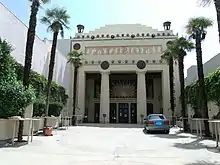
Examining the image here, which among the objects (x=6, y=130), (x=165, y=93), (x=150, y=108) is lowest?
(x=6, y=130)

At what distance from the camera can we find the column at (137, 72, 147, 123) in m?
31.8

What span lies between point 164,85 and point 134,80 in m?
5.41

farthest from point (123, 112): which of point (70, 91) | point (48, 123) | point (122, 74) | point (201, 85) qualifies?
point (201, 85)

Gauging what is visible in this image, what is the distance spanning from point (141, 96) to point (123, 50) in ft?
23.3

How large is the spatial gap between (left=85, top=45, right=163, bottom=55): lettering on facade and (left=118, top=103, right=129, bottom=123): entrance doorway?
7.59 m

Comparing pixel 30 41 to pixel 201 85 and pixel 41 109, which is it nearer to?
pixel 41 109

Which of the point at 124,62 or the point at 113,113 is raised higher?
the point at 124,62

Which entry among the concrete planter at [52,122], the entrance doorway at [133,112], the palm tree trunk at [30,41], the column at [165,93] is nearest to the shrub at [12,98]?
the palm tree trunk at [30,41]

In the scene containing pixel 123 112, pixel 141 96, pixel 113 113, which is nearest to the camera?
pixel 141 96

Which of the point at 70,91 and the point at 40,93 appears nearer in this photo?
the point at 40,93

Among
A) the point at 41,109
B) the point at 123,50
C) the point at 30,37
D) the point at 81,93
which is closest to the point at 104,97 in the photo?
the point at 81,93

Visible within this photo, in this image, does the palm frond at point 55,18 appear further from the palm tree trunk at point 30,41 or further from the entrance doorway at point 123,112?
the entrance doorway at point 123,112

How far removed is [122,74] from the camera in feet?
119

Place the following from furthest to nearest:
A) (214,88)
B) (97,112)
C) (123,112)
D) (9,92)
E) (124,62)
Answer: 1. (97,112)
2. (123,112)
3. (124,62)
4. (214,88)
5. (9,92)
